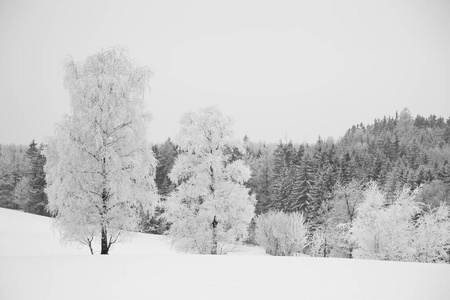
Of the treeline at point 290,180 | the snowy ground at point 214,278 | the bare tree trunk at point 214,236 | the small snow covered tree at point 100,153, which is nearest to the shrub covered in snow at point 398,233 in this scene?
the bare tree trunk at point 214,236

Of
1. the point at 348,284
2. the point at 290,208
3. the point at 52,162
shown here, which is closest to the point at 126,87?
the point at 52,162

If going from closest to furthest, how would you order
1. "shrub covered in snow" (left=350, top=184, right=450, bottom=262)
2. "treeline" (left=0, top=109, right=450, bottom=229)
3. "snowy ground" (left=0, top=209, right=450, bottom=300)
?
"snowy ground" (left=0, top=209, right=450, bottom=300)
"shrub covered in snow" (left=350, top=184, right=450, bottom=262)
"treeline" (left=0, top=109, right=450, bottom=229)

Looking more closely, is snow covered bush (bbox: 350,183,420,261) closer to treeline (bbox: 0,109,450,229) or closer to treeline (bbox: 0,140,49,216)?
treeline (bbox: 0,109,450,229)

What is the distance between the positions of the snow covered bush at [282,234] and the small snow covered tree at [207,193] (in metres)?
26.7

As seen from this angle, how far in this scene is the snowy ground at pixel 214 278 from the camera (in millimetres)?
8742

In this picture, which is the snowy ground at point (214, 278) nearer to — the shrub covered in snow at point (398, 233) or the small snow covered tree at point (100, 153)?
the small snow covered tree at point (100, 153)

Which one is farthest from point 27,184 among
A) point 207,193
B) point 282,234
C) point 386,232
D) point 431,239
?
point 431,239

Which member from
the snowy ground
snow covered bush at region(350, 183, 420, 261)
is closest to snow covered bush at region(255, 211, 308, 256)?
snow covered bush at region(350, 183, 420, 261)

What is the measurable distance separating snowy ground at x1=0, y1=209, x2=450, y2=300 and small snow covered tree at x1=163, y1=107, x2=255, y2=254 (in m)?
4.95

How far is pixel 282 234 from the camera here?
46.3 meters

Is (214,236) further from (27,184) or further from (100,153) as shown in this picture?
(27,184)

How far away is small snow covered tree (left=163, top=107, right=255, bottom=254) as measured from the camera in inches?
720

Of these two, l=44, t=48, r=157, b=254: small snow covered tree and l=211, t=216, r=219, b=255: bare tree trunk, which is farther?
l=211, t=216, r=219, b=255: bare tree trunk

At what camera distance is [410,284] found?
388 inches
